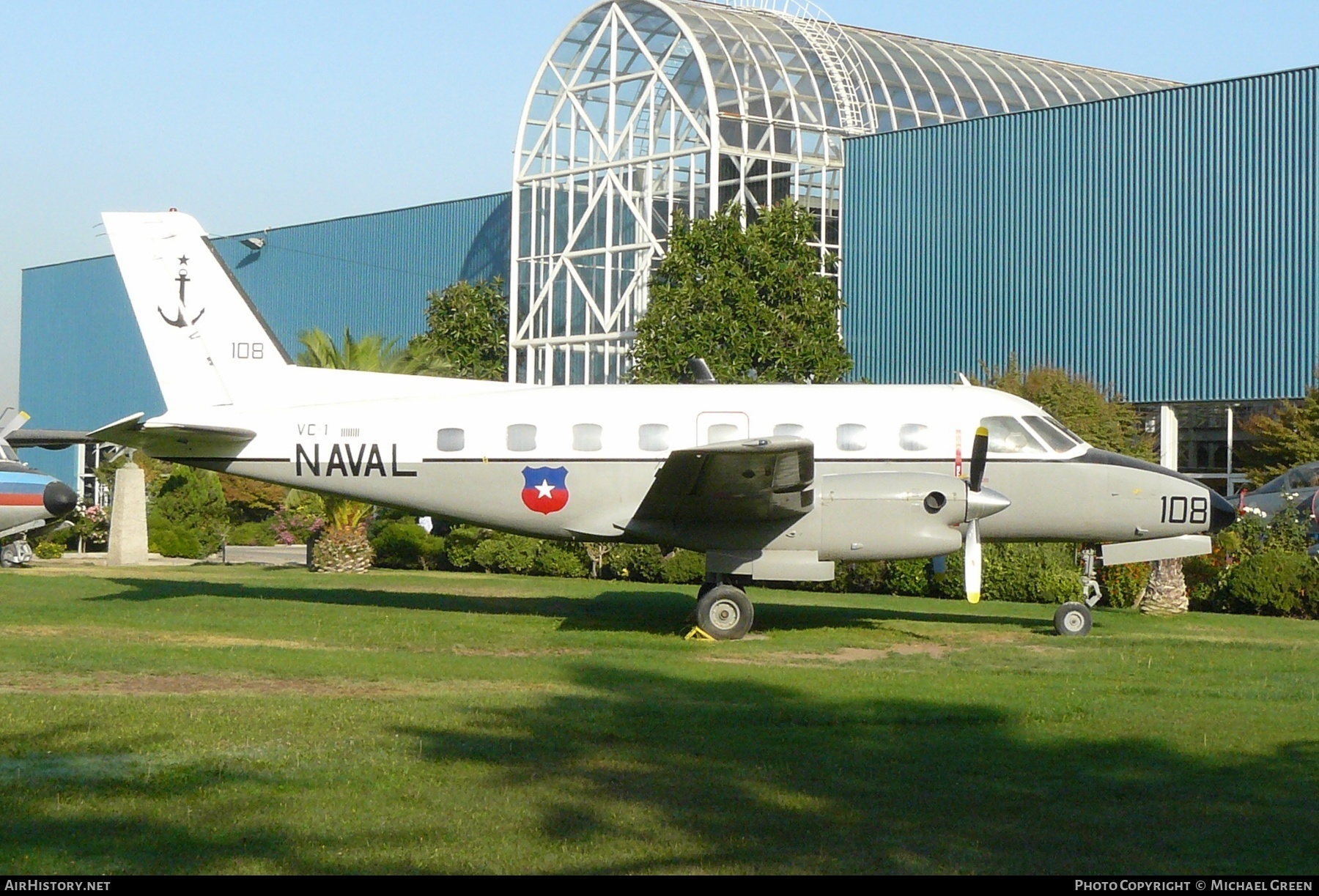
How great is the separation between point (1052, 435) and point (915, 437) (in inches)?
71.9

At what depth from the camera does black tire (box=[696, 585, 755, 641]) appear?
1650 cm

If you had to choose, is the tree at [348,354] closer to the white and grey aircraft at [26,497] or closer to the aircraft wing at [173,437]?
the white and grey aircraft at [26,497]

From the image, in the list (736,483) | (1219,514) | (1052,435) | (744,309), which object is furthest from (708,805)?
(744,309)

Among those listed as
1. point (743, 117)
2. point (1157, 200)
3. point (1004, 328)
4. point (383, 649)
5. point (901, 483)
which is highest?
point (743, 117)

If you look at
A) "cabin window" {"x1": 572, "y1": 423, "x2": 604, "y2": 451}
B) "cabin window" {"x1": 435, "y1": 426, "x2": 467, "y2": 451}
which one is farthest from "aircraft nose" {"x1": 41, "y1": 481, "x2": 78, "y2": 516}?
"cabin window" {"x1": 572, "y1": 423, "x2": 604, "y2": 451}

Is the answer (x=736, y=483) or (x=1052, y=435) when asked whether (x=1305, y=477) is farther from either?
(x=736, y=483)

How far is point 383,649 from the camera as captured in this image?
50.8ft

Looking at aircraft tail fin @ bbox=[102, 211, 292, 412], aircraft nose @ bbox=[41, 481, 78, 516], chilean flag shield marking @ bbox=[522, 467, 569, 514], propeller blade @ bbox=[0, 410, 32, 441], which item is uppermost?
aircraft tail fin @ bbox=[102, 211, 292, 412]

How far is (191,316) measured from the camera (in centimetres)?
1891

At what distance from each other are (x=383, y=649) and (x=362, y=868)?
9.06 metres

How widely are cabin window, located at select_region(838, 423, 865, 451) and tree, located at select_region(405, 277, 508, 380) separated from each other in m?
27.2

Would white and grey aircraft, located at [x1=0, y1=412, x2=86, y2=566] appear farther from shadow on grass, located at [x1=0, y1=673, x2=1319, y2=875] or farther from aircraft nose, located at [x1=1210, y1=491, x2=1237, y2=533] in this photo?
aircraft nose, located at [x1=1210, y1=491, x2=1237, y2=533]
